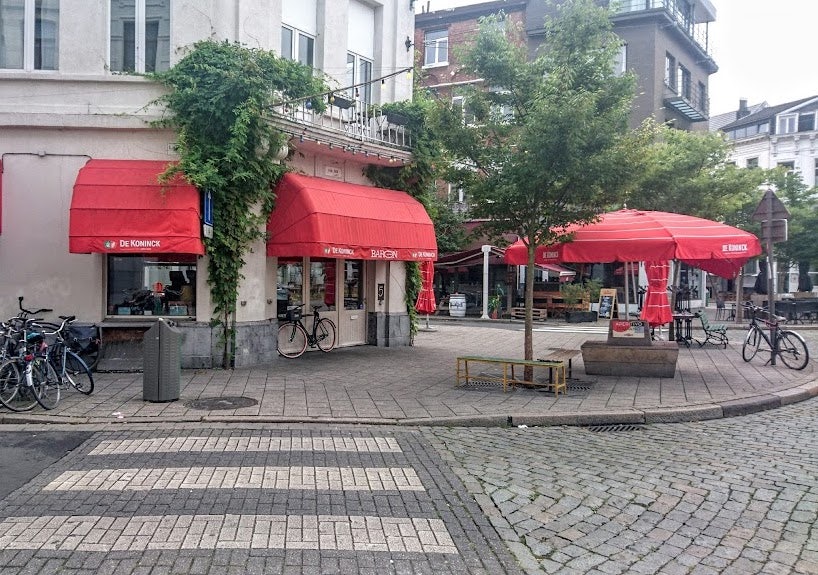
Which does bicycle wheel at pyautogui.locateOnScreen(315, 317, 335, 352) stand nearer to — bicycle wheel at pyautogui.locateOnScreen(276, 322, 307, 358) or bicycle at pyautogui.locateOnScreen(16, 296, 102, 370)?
bicycle wheel at pyautogui.locateOnScreen(276, 322, 307, 358)

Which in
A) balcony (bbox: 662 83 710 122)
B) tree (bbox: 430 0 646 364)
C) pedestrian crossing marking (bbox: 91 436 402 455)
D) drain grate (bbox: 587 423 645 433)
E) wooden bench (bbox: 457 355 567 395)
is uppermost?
balcony (bbox: 662 83 710 122)

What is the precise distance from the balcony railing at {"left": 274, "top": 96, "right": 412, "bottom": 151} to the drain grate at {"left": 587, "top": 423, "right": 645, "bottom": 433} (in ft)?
24.4

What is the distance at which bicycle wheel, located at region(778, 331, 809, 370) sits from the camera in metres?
12.4

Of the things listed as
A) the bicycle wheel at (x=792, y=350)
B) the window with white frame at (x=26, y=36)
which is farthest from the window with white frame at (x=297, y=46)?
the bicycle wheel at (x=792, y=350)

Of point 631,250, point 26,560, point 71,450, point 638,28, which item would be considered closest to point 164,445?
point 71,450

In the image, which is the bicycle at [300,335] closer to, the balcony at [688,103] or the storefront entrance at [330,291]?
the storefront entrance at [330,291]

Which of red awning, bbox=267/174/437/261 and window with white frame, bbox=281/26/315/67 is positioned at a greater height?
window with white frame, bbox=281/26/315/67

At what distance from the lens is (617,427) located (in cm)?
814

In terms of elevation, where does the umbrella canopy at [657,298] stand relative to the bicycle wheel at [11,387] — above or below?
above

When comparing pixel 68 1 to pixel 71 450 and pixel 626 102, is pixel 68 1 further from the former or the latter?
pixel 626 102

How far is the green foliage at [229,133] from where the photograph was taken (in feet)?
35.9

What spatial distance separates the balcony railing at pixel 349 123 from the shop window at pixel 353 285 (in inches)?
113

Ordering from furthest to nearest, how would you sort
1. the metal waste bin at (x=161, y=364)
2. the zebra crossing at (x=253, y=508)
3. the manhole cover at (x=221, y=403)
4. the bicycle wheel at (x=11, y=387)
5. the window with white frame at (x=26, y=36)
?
the window with white frame at (x=26, y=36), the metal waste bin at (x=161, y=364), the manhole cover at (x=221, y=403), the bicycle wheel at (x=11, y=387), the zebra crossing at (x=253, y=508)

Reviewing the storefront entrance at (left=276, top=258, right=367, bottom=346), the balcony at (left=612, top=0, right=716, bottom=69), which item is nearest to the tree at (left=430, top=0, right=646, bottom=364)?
the storefront entrance at (left=276, top=258, right=367, bottom=346)
